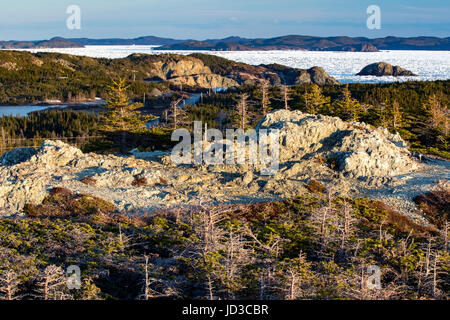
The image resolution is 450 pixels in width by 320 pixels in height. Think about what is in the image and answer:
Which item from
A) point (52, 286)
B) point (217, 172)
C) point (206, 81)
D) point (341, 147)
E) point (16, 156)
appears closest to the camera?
point (52, 286)

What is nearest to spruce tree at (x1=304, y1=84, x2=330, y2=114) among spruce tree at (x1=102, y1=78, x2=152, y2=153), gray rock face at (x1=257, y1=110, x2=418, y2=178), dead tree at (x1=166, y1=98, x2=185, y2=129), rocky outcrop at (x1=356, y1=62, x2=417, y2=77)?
dead tree at (x1=166, y1=98, x2=185, y2=129)

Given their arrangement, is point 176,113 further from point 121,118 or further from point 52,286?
point 52,286

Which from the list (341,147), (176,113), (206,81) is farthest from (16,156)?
(206,81)

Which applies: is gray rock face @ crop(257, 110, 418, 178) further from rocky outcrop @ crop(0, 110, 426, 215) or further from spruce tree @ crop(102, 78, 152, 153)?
spruce tree @ crop(102, 78, 152, 153)

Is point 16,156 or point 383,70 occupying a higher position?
point 383,70

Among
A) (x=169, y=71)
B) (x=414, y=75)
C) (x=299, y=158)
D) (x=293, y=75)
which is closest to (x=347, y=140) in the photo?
(x=299, y=158)

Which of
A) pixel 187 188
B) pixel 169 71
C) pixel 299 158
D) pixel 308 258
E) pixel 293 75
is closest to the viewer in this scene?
pixel 308 258

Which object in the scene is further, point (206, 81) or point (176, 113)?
point (206, 81)

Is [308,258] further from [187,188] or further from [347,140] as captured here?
[347,140]

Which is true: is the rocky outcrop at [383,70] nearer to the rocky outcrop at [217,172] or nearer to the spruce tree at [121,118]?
the spruce tree at [121,118]

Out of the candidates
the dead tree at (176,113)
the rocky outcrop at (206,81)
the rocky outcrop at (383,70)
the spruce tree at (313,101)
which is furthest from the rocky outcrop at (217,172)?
the rocky outcrop at (206,81)
